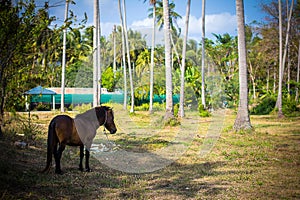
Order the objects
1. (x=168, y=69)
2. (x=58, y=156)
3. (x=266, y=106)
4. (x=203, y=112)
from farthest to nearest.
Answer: (x=266, y=106) → (x=203, y=112) → (x=168, y=69) → (x=58, y=156)

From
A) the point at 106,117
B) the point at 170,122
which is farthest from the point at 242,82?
the point at 106,117

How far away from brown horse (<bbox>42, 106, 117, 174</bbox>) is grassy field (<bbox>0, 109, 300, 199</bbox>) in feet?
1.54

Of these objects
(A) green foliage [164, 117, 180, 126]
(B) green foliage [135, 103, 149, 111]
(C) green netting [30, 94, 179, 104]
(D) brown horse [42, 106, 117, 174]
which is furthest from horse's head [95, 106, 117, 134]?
(B) green foliage [135, 103, 149, 111]

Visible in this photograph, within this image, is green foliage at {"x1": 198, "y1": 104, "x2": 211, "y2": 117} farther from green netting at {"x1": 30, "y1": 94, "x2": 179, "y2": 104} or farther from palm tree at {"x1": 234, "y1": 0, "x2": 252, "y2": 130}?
palm tree at {"x1": 234, "y1": 0, "x2": 252, "y2": 130}

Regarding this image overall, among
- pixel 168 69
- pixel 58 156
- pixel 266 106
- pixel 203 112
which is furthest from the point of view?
pixel 266 106

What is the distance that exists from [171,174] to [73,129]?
2303mm

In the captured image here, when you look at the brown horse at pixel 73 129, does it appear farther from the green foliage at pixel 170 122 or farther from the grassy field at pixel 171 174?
the green foliage at pixel 170 122

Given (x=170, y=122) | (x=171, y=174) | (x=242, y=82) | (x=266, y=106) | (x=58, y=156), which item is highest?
(x=242, y=82)

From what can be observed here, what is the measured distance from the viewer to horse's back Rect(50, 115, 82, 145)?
6.74 m

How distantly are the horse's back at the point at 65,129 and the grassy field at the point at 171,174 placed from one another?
69cm

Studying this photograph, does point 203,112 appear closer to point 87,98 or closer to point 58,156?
point 87,98

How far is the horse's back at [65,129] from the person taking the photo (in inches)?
265

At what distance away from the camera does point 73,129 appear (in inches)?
273

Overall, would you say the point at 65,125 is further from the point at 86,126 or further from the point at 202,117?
the point at 202,117
